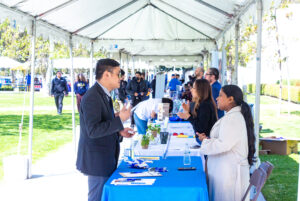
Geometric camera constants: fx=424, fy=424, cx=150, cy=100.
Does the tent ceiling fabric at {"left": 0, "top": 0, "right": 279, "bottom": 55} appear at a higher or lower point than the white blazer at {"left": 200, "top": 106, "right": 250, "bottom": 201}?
higher

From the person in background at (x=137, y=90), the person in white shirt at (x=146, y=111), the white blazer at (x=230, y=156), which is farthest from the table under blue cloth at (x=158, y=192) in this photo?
the person in background at (x=137, y=90)

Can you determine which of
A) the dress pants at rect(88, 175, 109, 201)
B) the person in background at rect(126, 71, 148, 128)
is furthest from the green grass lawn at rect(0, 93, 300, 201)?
the dress pants at rect(88, 175, 109, 201)

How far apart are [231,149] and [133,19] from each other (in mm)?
7136

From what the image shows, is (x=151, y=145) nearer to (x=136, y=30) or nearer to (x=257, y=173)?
(x=257, y=173)

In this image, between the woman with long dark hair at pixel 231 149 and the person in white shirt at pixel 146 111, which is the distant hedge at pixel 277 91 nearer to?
the person in white shirt at pixel 146 111

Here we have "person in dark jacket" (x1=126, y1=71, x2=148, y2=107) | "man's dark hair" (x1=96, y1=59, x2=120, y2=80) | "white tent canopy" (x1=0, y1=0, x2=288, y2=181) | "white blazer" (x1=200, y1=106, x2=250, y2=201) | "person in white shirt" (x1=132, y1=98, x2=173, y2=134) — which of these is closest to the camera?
"man's dark hair" (x1=96, y1=59, x2=120, y2=80)

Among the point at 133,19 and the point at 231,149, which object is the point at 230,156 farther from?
the point at 133,19

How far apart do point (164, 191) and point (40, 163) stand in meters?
4.93

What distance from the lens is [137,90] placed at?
41.7 ft

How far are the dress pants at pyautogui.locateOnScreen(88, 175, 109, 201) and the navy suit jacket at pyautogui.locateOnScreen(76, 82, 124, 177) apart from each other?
0.05m

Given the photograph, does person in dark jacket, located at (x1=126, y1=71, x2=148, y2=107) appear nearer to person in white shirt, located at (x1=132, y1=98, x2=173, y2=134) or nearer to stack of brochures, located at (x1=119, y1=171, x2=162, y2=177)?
person in white shirt, located at (x1=132, y1=98, x2=173, y2=134)

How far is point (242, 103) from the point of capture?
10.7 feet

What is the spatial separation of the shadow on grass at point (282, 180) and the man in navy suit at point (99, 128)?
3003 mm

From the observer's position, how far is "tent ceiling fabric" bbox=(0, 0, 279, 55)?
5.34 m
